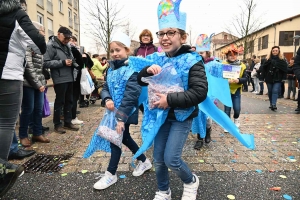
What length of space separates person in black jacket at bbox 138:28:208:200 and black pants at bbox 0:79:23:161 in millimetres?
1349

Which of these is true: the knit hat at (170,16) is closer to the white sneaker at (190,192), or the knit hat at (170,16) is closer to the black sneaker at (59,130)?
the white sneaker at (190,192)

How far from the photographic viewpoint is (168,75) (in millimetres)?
2045

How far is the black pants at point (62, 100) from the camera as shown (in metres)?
4.70

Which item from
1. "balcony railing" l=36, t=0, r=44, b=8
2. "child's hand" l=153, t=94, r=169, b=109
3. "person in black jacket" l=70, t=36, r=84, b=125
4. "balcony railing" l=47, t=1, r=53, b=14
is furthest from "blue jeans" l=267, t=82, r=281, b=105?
"balcony railing" l=47, t=1, r=53, b=14

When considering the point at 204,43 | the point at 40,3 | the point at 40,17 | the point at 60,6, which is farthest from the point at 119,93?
the point at 60,6

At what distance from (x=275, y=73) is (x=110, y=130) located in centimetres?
717

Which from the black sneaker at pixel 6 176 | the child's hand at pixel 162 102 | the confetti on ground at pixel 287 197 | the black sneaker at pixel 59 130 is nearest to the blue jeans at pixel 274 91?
the confetti on ground at pixel 287 197

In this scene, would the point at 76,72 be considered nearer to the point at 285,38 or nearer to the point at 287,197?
the point at 287,197

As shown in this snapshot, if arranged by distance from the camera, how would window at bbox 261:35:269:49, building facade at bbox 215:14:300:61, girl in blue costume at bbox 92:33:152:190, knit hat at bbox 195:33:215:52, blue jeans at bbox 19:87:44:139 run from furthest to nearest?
window at bbox 261:35:269:49
building facade at bbox 215:14:300:61
knit hat at bbox 195:33:215:52
blue jeans at bbox 19:87:44:139
girl in blue costume at bbox 92:33:152:190

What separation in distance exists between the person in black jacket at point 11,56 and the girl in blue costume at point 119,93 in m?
0.83

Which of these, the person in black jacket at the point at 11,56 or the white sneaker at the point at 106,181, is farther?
the white sneaker at the point at 106,181

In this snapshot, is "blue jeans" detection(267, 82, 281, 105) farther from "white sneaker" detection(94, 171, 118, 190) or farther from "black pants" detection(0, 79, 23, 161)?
"black pants" detection(0, 79, 23, 161)

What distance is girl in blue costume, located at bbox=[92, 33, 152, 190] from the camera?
100 inches

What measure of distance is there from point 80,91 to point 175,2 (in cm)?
433
